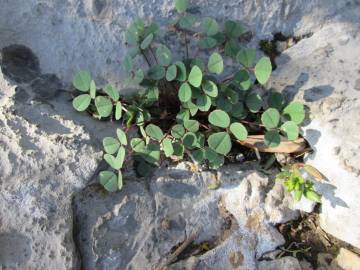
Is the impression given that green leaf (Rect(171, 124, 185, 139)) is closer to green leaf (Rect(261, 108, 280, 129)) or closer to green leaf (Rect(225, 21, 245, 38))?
green leaf (Rect(261, 108, 280, 129))

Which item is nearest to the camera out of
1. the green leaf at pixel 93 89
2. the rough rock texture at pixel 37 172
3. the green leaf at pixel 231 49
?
the rough rock texture at pixel 37 172

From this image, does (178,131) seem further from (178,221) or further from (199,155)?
(178,221)

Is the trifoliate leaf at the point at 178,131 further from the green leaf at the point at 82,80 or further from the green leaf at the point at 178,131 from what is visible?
the green leaf at the point at 82,80

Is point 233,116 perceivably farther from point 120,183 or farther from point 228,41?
point 120,183

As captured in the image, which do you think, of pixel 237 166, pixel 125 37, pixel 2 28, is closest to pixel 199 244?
pixel 237 166

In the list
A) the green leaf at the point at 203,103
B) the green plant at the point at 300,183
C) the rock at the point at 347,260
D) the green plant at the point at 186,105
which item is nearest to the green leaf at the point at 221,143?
the green plant at the point at 186,105

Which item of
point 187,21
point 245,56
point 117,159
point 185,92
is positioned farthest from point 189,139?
point 187,21
